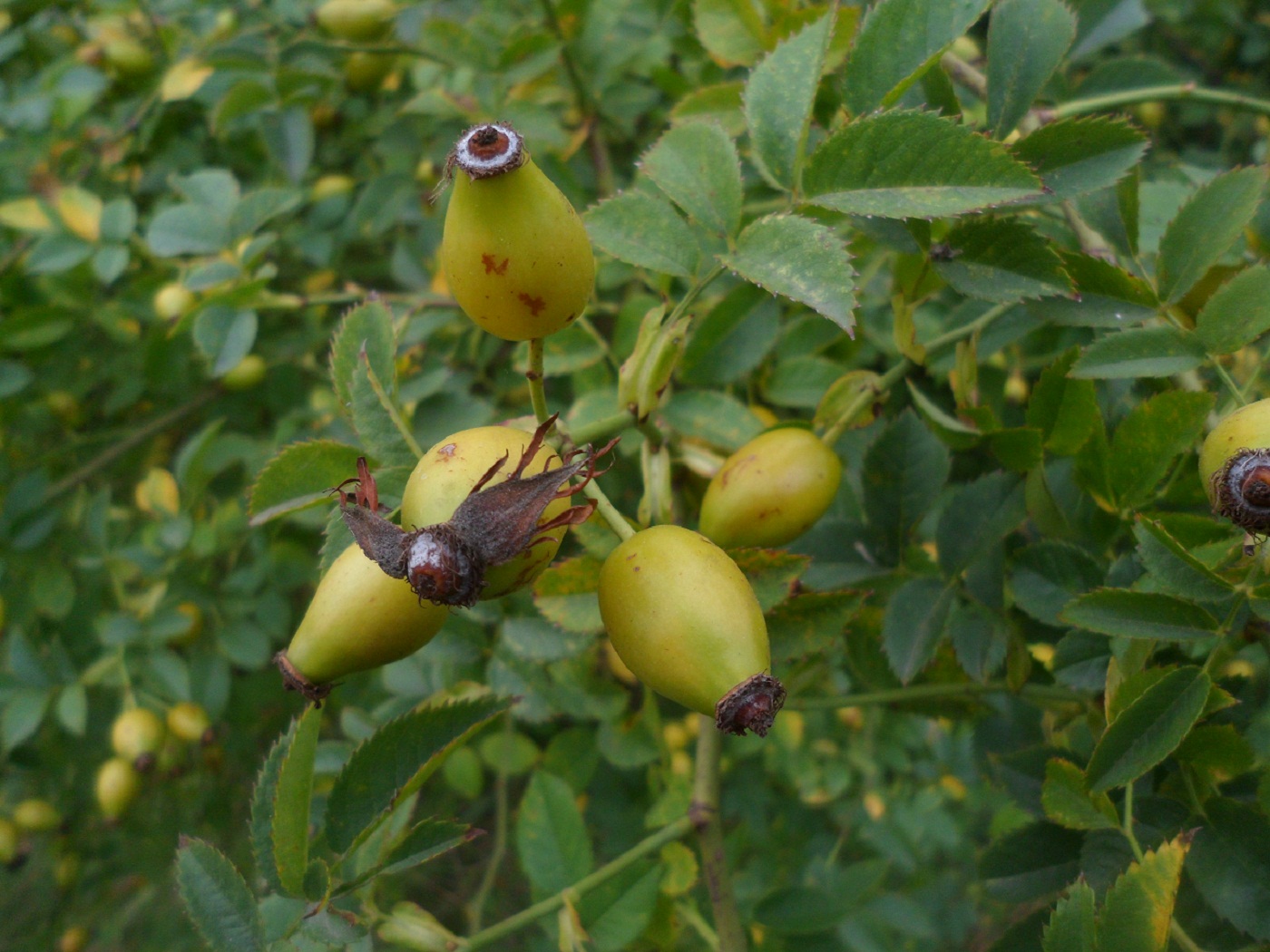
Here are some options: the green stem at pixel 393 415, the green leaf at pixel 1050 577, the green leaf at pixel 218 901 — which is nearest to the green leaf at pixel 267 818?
the green leaf at pixel 218 901

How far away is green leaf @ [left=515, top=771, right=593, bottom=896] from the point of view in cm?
141

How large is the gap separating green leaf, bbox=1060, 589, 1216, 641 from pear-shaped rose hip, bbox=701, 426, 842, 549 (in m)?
0.31

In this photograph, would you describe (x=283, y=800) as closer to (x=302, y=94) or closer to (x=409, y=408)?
(x=409, y=408)

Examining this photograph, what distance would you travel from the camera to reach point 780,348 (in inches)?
65.7

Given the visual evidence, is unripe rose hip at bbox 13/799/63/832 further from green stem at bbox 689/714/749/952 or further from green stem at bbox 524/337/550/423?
green stem at bbox 524/337/550/423

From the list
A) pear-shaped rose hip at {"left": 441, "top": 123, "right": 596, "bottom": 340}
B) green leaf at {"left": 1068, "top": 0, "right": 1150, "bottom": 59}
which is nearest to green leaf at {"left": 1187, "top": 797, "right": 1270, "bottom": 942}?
pear-shaped rose hip at {"left": 441, "top": 123, "right": 596, "bottom": 340}

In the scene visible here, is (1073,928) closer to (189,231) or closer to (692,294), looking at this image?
(692,294)

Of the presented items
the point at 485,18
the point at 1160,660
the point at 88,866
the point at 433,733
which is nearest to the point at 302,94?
the point at 485,18

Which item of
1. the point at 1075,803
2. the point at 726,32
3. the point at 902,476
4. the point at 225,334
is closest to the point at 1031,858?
the point at 1075,803

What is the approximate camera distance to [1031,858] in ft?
3.81

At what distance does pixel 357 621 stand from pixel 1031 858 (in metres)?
0.91

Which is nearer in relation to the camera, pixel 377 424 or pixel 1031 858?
pixel 377 424

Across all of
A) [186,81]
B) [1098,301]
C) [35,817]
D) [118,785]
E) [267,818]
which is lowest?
[35,817]

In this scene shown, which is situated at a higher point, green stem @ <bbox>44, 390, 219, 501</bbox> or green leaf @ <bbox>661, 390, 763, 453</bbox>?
green leaf @ <bbox>661, 390, 763, 453</bbox>
